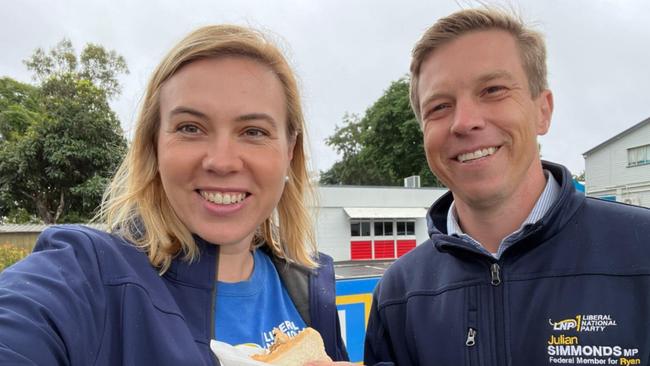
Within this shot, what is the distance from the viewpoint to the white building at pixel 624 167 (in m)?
31.0

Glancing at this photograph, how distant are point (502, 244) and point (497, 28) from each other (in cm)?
118

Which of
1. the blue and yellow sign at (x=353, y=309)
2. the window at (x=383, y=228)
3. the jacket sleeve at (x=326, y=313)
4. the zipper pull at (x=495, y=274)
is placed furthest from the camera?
the window at (x=383, y=228)

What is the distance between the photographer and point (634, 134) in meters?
31.9

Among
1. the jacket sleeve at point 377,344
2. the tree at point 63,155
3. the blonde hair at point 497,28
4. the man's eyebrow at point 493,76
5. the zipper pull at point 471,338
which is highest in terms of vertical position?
the tree at point 63,155

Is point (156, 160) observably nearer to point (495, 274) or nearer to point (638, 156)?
point (495, 274)

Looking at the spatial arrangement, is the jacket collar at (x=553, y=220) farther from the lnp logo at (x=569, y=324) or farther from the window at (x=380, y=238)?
the window at (x=380, y=238)

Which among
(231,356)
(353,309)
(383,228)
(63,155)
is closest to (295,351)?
(231,356)

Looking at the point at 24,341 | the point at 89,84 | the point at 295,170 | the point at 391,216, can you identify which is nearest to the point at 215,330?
the point at 24,341

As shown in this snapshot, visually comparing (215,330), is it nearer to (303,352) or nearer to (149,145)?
(303,352)

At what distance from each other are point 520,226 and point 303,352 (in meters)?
1.45

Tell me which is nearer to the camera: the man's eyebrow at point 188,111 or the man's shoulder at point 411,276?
the man's eyebrow at point 188,111

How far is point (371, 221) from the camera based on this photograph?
28.6 meters

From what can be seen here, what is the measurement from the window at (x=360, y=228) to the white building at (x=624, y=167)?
15.1 m

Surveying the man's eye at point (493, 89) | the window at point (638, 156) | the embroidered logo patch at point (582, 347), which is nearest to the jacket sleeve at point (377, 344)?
the embroidered logo patch at point (582, 347)
